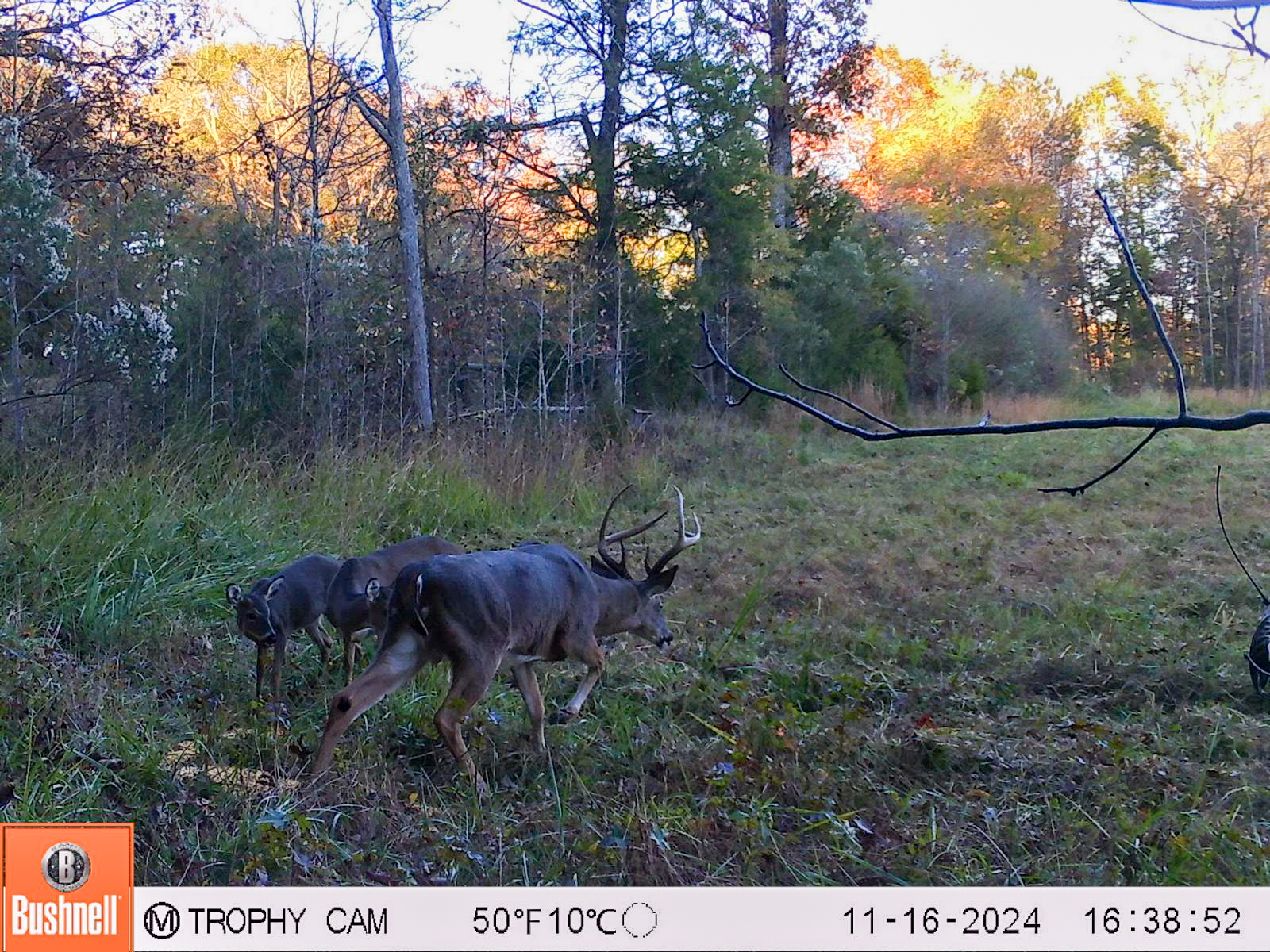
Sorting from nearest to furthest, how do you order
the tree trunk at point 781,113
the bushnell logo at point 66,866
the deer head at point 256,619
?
the bushnell logo at point 66,866 < the deer head at point 256,619 < the tree trunk at point 781,113

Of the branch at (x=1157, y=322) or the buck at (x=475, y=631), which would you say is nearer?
the branch at (x=1157, y=322)

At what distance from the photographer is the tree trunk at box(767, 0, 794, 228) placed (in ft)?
63.6

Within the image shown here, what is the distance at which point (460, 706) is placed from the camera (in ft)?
15.8

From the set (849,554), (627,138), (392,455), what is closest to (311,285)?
(392,455)

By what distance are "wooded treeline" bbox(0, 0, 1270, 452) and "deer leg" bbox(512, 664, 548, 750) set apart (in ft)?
13.0

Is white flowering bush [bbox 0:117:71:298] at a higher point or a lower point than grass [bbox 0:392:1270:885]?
higher

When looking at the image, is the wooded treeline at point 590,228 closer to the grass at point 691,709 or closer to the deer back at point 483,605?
the grass at point 691,709

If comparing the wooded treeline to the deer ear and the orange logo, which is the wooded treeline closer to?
the deer ear

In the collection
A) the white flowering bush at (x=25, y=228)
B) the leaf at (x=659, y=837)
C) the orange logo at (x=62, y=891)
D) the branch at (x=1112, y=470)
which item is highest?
the white flowering bush at (x=25, y=228)

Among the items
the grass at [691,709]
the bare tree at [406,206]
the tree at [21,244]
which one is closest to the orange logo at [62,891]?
the grass at [691,709]

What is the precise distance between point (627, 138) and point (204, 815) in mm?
14299

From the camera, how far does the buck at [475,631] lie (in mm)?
4785

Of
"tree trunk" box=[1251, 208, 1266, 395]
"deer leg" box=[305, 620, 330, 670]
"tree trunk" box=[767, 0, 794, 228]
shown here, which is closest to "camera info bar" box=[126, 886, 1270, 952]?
Answer: "deer leg" box=[305, 620, 330, 670]
